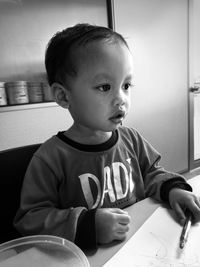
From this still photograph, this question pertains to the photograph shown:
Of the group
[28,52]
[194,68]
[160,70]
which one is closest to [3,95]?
[28,52]

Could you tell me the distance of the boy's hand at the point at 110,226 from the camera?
0.44m

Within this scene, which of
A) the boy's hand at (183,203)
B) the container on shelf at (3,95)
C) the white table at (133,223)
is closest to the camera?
the white table at (133,223)

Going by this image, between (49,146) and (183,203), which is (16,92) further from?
(183,203)

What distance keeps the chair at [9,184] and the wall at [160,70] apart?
151 centimetres

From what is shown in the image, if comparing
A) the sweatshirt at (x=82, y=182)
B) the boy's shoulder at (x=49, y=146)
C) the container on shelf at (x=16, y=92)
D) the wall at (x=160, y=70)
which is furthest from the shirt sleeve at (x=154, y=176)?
the wall at (x=160, y=70)

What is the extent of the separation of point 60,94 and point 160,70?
182 cm

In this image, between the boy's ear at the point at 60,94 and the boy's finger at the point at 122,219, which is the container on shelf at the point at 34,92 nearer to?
the boy's ear at the point at 60,94

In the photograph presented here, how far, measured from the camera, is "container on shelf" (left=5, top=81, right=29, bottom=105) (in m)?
1.51

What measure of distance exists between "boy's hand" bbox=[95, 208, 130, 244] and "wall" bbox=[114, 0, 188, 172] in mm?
1668

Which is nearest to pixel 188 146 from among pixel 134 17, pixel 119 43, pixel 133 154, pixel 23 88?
pixel 134 17

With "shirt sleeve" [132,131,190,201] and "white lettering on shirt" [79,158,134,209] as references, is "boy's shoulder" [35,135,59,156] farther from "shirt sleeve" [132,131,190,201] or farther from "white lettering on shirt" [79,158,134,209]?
"shirt sleeve" [132,131,190,201]

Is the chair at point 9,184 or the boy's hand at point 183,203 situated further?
the chair at point 9,184

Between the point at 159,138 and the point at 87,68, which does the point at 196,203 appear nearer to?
the point at 87,68

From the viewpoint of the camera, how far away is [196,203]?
54 centimetres
